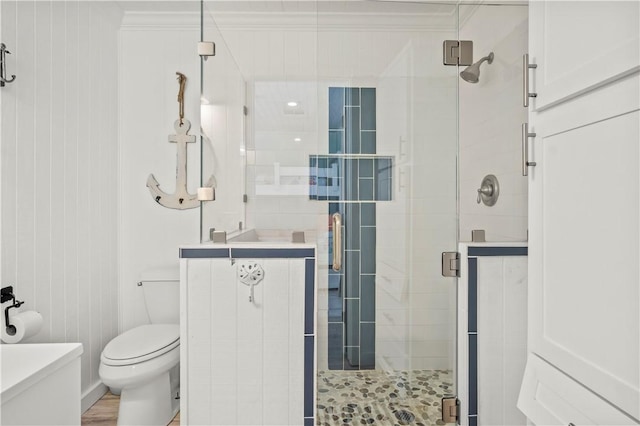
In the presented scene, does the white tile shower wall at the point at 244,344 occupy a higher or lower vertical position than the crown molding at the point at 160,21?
lower

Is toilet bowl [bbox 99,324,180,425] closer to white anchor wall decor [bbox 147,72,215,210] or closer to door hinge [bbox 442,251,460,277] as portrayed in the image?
white anchor wall decor [bbox 147,72,215,210]

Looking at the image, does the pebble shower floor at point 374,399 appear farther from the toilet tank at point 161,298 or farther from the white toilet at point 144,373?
the toilet tank at point 161,298

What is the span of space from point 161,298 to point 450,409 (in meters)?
1.81

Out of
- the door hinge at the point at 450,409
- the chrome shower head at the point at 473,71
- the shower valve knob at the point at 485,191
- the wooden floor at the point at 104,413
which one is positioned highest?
the chrome shower head at the point at 473,71

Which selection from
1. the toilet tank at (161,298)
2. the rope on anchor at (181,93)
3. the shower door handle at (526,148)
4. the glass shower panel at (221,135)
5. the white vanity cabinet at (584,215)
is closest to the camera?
the white vanity cabinet at (584,215)

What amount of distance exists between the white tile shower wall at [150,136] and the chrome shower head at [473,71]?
183 cm

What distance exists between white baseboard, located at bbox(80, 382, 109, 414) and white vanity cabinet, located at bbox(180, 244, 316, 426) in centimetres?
111

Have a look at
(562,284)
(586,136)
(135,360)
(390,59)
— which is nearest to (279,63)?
(390,59)

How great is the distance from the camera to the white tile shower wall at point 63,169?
201cm

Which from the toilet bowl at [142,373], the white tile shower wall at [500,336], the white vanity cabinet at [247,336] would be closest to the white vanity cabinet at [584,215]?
the white tile shower wall at [500,336]

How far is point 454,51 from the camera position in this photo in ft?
5.86

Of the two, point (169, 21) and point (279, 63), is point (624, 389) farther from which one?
point (169, 21)

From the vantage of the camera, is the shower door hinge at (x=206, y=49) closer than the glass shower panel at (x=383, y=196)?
No

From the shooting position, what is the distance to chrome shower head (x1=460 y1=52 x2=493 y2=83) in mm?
1808
